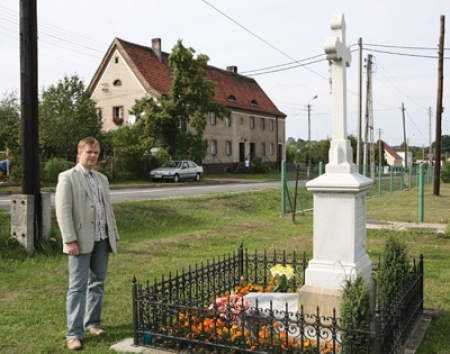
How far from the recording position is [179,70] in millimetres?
33125

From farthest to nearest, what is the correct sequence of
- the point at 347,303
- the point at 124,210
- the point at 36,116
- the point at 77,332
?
1. the point at 124,210
2. the point at 36,116
3. the point at 77,332
4. the point at 347,303

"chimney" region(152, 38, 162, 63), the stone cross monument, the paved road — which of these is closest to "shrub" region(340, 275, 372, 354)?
the stone cross monument

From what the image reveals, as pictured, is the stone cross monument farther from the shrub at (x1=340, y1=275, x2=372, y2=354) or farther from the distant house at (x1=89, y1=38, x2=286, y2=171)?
the distant house at (x1=89, y1=38, x2=286, y2=171)

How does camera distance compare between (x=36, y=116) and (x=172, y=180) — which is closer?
(x=36, y=116)

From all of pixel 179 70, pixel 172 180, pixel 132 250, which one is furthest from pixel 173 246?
pixel 179 70

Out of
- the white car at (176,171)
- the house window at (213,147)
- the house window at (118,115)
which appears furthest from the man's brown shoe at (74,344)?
the house window at (213,147)

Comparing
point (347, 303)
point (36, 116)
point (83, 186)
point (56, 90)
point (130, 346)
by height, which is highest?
point (56, 90)

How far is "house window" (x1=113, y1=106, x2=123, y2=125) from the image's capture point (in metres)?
40.1

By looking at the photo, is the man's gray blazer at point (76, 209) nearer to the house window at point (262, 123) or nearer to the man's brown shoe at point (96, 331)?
the man's brown shoe at point (96, 331)

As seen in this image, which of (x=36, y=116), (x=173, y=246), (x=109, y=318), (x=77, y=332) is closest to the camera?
(x=77, y=332)

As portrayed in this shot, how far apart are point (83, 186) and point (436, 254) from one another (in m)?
6.92

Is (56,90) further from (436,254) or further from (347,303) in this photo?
(347,303)

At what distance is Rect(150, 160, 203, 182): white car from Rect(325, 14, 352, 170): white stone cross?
83.7 ft

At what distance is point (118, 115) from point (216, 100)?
904 cm
